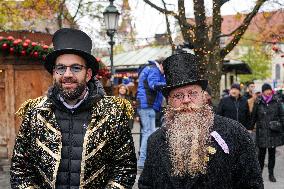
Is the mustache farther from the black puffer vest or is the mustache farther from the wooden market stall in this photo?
the wooden market stall

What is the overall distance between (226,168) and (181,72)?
0.73 m

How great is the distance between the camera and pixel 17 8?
67.4 ft

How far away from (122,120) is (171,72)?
0.52 m

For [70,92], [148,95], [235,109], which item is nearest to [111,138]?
[70,92]

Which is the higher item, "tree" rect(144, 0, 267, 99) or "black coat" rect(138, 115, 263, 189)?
"tree" rect(144, 0, 267, 99)

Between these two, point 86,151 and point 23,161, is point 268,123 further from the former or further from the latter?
point 23,161

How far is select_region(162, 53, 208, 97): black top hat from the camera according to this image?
3.11 m

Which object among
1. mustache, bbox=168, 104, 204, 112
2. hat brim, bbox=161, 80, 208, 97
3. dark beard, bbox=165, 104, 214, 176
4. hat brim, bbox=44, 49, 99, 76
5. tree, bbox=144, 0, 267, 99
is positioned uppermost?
tree, bbox=144, 0, 267, 99

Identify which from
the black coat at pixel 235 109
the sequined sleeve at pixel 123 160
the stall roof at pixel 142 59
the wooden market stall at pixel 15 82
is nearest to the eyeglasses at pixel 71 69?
the sequined sleeve at pixel 123 160

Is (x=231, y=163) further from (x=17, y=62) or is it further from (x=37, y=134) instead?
(x=17, y=62)

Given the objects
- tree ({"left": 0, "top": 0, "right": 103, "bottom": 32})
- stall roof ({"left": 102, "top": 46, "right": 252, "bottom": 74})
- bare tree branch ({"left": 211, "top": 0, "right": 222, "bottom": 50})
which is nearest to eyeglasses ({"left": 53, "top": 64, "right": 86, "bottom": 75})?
bare tree branch ({"left": 211, "top": 0, "right": 222, "bottom": 50})

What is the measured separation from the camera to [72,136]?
319cm

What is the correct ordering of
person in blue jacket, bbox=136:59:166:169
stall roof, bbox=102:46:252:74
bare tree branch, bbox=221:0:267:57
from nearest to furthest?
person in blue jacket, bbox=136:59:166:169 < bare tree branch, bbox=221:0:267:57 < stall roof, bbox=102:46:252:74

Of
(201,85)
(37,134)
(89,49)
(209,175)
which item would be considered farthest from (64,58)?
(209,175)
